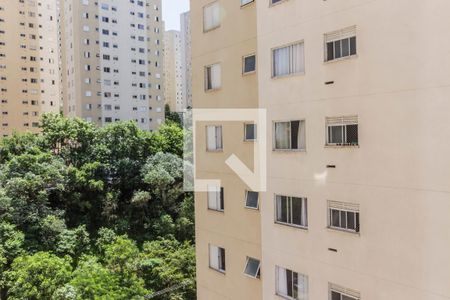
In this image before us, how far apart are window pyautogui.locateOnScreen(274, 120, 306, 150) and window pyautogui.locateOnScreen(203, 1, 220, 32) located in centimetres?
354

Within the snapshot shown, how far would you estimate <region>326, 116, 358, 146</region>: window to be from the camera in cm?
733

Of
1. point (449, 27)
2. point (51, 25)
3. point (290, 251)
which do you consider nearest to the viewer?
point (449, 27)

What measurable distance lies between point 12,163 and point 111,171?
744cm

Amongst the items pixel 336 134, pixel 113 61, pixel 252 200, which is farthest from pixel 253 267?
pixel 113 61

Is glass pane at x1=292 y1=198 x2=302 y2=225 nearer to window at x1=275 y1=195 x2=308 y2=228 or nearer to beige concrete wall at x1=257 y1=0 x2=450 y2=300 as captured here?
window at x1=275 y1=195 x2=308 y2=228

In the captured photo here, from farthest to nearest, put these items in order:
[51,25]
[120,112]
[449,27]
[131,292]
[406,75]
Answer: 1. [51,25]
2. [120,112]
3. [131,292]
4. [406,75]
5. [449,27]

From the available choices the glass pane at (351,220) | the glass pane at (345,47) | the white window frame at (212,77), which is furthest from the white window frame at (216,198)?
the glass pane at (345,47)

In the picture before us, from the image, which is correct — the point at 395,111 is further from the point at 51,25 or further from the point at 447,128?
the point at 51,25

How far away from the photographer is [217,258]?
10.7 meters

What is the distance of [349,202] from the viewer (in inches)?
292

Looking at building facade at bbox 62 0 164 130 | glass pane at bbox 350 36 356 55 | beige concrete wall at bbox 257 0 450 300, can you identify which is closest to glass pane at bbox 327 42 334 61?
beige concrete wall at bbox 257 0 450 300

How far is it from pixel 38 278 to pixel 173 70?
7622cm

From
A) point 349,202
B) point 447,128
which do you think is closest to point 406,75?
point 447,128

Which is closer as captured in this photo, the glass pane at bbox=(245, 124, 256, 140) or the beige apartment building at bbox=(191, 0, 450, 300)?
the beige apartment building at bbox=(191, 0, 450, 300)
